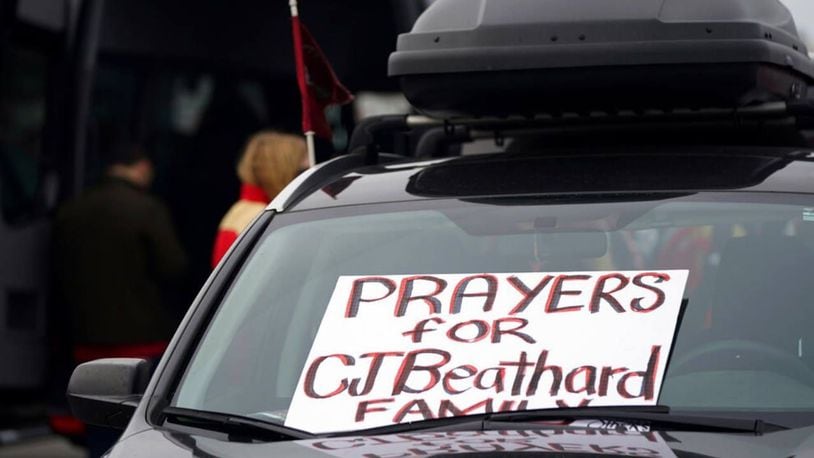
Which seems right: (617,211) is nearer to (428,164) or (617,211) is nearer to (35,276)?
(428,164)

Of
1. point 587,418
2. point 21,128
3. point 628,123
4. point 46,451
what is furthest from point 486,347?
point 46,451

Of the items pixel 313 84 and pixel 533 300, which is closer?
pixel 533 300

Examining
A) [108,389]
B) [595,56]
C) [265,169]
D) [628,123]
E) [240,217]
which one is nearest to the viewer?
[108,389]

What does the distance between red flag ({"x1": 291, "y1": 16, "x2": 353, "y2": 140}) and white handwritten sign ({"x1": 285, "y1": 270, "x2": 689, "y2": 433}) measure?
221cm

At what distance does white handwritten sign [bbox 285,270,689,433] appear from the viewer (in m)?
3.86

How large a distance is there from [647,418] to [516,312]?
414mm

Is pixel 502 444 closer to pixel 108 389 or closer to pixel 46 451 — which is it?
pixel 108 389

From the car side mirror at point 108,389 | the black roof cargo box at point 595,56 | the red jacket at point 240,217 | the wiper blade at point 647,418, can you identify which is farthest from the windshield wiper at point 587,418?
the red jacket at point 240,217

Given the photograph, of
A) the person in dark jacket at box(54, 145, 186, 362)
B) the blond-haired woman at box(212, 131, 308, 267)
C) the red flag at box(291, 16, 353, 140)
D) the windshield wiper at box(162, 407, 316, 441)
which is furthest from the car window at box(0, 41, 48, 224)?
the windshield wiper at box(162, 407, 316, 441)

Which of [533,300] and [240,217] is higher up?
[240,217]

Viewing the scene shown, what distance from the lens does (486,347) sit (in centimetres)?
397

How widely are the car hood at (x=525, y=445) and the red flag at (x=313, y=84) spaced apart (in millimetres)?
2594

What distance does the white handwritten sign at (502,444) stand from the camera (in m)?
3.52

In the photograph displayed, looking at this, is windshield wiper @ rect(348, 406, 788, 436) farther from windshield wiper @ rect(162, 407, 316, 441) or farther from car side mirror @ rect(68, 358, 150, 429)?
car side mirror @ rect(68, 358, 150, 429)
